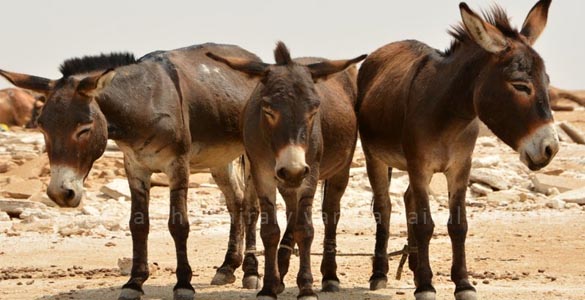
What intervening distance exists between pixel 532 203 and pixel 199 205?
19.6ft

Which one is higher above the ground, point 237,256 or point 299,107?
point 299,107

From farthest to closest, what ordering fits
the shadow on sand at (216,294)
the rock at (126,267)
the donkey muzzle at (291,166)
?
the rock at (126,267) → the shadow on sand at (216,294) → the donkey muzzle at (291,166)

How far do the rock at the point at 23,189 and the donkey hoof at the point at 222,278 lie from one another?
9045 millimetres

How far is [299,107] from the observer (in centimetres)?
874

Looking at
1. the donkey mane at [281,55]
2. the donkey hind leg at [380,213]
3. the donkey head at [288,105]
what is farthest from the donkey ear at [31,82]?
the donkey hind leg at [380,213]

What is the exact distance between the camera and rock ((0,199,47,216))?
58.7ft

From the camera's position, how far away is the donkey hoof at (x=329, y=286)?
10.5 meters

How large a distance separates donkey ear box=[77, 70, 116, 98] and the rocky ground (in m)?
2.27

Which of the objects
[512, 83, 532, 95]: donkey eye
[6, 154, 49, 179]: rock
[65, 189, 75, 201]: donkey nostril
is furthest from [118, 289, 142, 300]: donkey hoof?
[6, 154, 49, 179]: rock

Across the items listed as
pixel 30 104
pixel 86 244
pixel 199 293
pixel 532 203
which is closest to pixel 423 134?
pixel 199 293

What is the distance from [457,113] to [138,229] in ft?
10.7

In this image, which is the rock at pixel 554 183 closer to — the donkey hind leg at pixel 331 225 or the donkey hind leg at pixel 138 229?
the donkey hind leg at pixel 331 225

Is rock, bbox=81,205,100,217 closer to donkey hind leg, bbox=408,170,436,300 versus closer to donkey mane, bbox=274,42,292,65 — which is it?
donkey mane, bbox=274,42,292,65

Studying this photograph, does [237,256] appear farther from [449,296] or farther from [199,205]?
[199,205]
